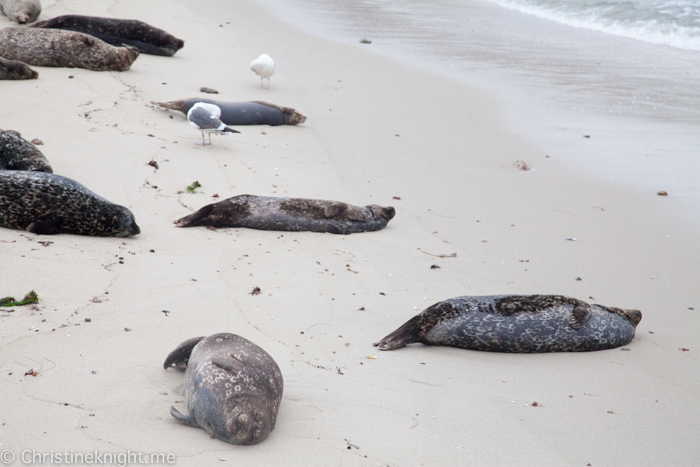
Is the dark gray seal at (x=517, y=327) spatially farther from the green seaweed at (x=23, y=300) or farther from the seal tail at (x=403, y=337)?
the green seaweed at (x=23, y=300)

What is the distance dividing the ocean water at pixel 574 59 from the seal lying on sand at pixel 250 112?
3.08 meters

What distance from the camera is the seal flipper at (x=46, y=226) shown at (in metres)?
4.64

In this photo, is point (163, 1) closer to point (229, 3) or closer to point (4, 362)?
point (229, 3)

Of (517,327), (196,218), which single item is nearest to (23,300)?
(196,218)

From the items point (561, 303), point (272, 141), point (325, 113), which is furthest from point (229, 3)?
point (561, 303)

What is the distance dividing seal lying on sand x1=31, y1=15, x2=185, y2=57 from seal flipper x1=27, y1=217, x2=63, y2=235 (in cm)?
626

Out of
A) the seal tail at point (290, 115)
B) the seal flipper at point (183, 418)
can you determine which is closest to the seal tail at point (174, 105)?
the seal tail at point (290, 115)

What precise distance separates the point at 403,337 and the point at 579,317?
3.93 feet

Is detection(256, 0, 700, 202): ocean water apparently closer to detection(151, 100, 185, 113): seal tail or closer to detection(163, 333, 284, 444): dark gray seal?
detection(151, 100, 185, 113): seal tail

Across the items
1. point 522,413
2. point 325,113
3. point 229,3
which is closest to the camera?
point 522,413

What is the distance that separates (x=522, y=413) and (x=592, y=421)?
1.23 feet

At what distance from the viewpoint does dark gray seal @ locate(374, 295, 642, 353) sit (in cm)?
406

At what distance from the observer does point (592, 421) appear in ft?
11.0

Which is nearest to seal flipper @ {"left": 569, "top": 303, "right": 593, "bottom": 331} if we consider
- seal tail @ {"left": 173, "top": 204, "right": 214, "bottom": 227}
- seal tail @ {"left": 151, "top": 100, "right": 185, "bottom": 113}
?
seal tail @ {"left": 173, "top": 204, "right": 214, "bottom": 227}
